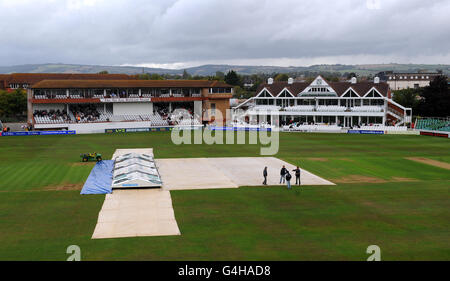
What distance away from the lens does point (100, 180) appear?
30.2 m

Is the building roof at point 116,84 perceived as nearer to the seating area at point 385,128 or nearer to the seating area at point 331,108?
the seating area at point 331,108

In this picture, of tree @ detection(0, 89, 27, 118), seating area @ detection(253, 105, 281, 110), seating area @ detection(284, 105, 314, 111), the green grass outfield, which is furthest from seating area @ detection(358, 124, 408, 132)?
tree @ detection(0, 89, 27, 118)

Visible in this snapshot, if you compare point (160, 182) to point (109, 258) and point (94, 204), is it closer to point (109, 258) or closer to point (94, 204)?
point (94, 204)

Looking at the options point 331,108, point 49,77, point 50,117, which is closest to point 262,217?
point 50,117

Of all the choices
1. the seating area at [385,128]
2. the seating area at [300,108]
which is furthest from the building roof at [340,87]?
the seating area at [385,128]

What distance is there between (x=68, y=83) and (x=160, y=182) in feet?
180

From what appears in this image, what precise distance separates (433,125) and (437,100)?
620 inches

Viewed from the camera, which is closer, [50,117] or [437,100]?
[50,117]

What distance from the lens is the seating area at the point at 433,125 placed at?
6950 cm

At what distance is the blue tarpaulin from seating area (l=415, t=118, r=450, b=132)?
179 feet

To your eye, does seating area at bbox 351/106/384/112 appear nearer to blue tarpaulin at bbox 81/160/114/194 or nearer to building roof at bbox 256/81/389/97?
building roof at bbox 256/81/389/97

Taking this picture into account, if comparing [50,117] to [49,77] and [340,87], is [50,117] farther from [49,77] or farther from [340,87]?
[340,87]

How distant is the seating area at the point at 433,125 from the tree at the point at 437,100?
8.97 metres
